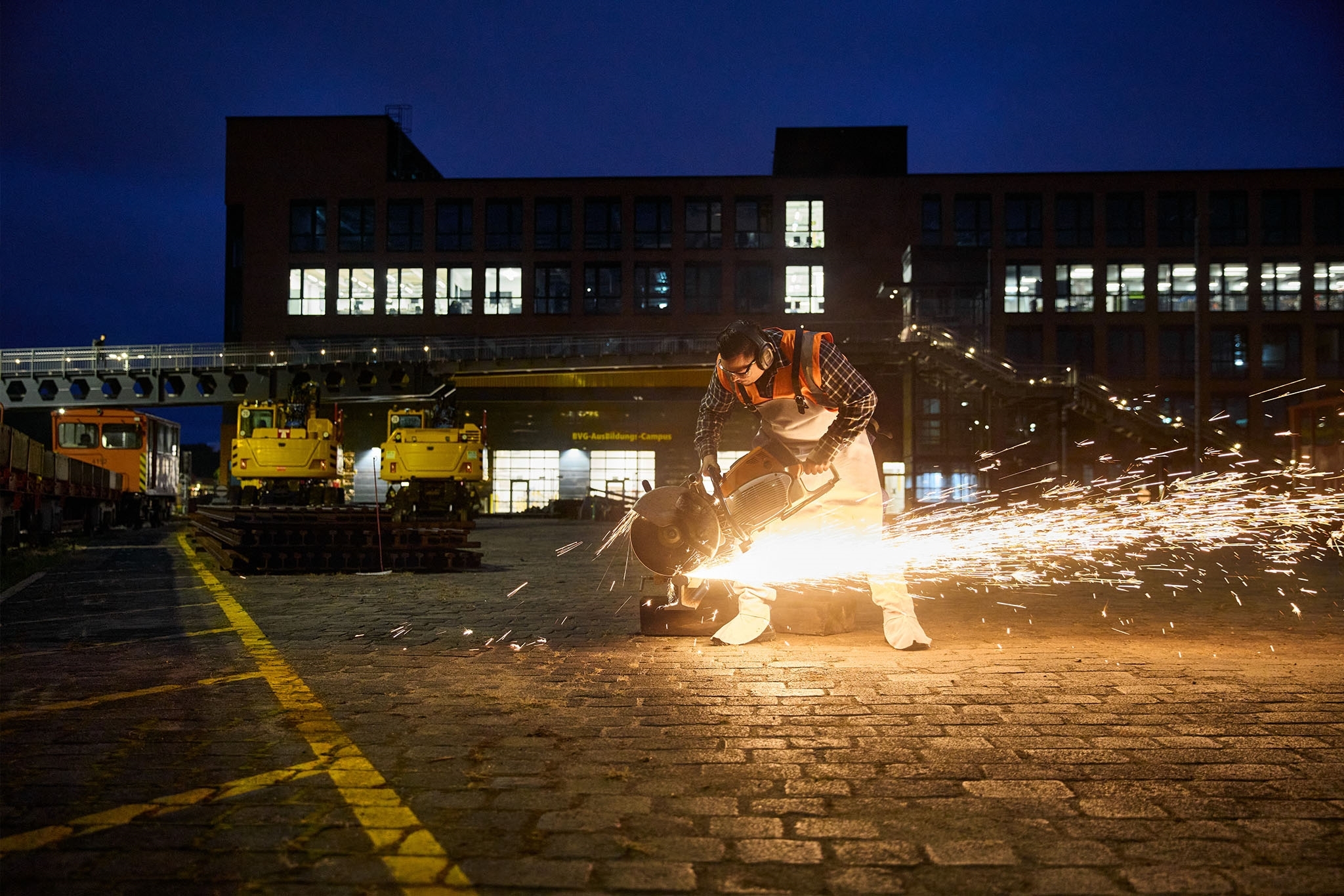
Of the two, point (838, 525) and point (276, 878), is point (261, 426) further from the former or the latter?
point (276, 878)

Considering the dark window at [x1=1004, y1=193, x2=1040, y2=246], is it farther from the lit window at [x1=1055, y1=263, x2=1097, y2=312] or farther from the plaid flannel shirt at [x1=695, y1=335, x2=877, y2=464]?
the plaid flannel shirt at [x1=695, y1=335, x2=877, y2=464]

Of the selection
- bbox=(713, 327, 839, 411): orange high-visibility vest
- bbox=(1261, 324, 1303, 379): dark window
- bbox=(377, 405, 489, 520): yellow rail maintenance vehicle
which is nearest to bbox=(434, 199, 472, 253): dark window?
bbox=(377, 405, 489, 520): yellow rail maintenance vehicle

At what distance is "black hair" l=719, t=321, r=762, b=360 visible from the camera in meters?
6.26

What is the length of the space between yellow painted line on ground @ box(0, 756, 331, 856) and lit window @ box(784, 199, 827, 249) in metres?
47.8

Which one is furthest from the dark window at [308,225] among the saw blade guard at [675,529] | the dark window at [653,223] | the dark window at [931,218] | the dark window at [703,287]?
the saw blade guard at [675,529]

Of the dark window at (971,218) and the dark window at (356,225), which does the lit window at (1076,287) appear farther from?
the dark window at (356,225)

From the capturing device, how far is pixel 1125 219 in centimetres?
4891

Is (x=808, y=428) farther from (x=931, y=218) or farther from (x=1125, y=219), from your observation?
(x=1125, y=219)

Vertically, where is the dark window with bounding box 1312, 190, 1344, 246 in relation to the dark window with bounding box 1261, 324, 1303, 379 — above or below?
above

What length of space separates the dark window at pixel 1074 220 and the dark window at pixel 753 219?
14212mm

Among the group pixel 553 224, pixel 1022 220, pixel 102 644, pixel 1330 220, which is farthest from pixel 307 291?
pixel 1330 220

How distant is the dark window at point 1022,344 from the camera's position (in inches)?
1909

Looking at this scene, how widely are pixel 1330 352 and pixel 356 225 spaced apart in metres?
49.2

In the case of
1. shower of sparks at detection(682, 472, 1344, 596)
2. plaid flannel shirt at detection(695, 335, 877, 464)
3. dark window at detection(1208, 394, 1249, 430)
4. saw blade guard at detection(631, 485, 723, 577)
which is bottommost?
shower of sparks at detection(682, 472, 1344, 596)
